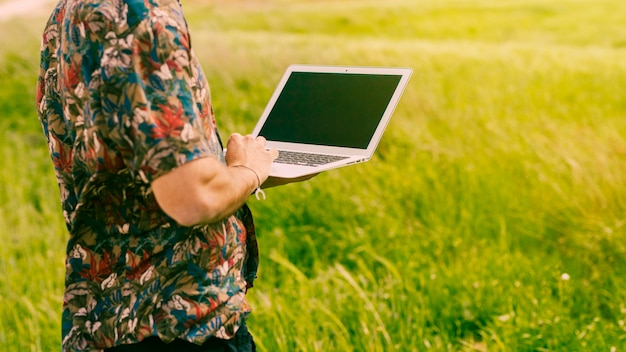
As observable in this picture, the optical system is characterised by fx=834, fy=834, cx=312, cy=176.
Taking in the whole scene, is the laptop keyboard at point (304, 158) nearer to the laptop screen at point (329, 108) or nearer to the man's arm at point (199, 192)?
the laptop screen at point (329, 108)

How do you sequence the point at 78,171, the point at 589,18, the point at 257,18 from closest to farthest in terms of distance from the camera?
the point at 78,171
the point at 589,18
the point at 257,18

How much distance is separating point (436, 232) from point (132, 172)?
308 centimetres

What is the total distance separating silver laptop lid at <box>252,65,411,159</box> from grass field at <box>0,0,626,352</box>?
4.42 feet

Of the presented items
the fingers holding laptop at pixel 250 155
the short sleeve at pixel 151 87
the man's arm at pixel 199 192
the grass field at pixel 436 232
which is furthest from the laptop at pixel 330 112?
the grass field at pixel 436 232

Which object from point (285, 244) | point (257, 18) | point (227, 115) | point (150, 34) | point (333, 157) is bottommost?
point (257, 18)

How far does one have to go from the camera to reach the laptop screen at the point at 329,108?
2145mm

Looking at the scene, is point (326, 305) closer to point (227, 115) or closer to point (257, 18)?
point (227, 115)

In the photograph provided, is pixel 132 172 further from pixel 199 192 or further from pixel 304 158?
pixel 304 158

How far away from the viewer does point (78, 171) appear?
1.75 meters

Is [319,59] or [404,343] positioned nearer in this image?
[404,343]

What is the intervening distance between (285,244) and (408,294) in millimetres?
1088

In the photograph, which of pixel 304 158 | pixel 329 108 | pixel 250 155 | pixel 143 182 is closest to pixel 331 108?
pixel 329 108

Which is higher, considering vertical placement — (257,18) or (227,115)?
(227,115)

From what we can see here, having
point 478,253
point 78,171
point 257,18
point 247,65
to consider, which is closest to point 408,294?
point 478,253
